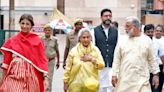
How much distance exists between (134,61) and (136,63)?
0.14 ft

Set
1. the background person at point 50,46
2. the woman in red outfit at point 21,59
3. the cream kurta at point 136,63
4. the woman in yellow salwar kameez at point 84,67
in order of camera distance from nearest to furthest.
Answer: the woman in red outfit at point 21,59 → the cream kurta at point 136,63 → the woman in yellow salwar kameez at point 84,67 → the background person at point 50,46

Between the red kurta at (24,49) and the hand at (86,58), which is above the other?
the red kurta at (24,49)

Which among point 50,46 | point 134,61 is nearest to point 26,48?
point 134,61

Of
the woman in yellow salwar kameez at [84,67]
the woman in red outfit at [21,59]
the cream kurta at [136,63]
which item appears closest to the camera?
the woman in red outfit at [21,59]

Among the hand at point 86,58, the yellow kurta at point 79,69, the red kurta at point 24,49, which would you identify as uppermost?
the red kurta at point 24,49

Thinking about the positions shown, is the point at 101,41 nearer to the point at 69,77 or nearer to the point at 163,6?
the point at 69,77

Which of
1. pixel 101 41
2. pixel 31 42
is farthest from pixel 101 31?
pixel 31 42

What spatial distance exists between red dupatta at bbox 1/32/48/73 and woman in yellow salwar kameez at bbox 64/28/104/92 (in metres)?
1.64

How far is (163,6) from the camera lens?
5953cm

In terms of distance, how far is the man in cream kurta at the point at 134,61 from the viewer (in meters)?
9.09

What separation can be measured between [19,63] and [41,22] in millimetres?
34084

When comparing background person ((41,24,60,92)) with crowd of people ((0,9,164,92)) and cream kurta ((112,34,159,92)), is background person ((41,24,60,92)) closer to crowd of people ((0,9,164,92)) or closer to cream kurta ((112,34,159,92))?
crowd of people ((0,9,164,92))

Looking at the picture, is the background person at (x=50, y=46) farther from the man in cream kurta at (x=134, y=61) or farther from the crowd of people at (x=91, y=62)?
the man in cream kurta at (x=134, y=61)

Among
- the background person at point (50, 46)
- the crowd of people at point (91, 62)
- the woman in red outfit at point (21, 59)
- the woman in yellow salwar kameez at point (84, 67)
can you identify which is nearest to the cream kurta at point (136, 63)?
the crowd of people at point (91, 62)
